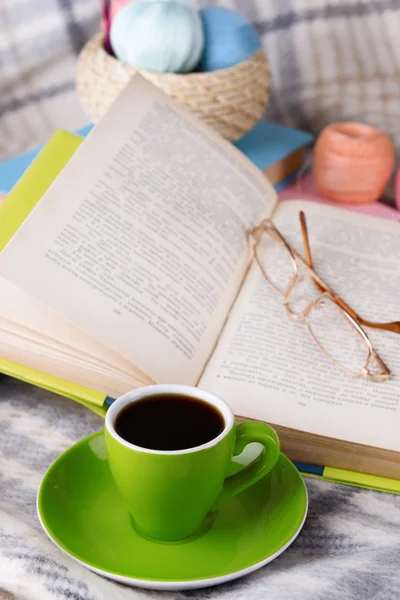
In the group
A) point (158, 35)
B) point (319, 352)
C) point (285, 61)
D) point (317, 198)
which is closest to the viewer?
point (319, 352)

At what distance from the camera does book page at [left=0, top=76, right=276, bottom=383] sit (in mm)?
617

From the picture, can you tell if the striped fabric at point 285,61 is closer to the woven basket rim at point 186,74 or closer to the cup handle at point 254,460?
the woven basket rim at point 186,74

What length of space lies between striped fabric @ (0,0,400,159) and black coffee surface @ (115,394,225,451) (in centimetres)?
77

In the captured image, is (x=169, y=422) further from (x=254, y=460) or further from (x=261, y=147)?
(x=261, y=147)

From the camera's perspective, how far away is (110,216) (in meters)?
0.69

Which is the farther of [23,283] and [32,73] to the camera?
[32,73]

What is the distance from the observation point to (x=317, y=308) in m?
0.72

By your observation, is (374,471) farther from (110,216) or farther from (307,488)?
(110,216)

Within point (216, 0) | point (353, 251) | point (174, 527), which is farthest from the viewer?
point (216, 0)

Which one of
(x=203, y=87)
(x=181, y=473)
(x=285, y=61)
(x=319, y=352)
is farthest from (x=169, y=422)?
(x=285, y=61)

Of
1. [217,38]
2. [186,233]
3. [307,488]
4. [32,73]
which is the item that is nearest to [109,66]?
[217,38]

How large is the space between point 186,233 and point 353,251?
0.58 feet

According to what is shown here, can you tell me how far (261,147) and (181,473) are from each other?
0.63 metres

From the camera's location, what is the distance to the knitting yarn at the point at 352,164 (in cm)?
Result: 94
